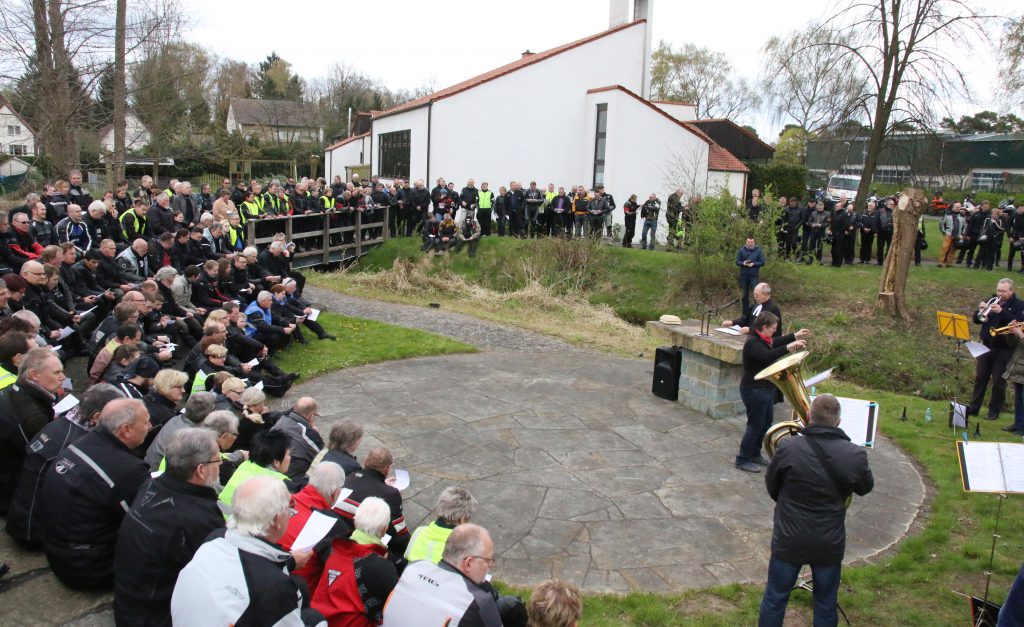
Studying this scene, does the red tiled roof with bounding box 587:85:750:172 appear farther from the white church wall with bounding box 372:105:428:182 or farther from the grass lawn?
the grass lawn

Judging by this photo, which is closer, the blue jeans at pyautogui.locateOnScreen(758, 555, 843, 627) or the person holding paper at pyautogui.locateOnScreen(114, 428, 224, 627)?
the person holding paper at pyautogui.locateOnScreen(114, 428, 224, 627)

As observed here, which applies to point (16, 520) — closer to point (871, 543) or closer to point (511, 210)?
point (871, 543)

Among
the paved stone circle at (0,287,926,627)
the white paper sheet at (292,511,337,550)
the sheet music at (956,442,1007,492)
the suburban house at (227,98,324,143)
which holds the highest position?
the suburban house at (227,98,324,143)

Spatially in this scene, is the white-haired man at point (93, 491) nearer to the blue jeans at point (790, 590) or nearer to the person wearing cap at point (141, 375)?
the person wearing cap at point (141, 375)

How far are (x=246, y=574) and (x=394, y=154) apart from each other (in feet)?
84.9

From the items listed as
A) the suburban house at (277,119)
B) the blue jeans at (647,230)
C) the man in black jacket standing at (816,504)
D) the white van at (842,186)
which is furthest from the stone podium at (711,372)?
the suburban house at (277,119)

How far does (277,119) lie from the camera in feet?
189

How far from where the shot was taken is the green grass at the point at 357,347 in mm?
10589

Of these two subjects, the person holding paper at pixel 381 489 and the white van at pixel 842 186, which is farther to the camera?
the white van at pixel 842 186

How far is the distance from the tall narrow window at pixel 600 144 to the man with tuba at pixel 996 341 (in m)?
17.5

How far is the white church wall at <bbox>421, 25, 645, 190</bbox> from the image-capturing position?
2494cm

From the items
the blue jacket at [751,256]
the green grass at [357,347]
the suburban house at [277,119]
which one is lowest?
the green grass at [357,347]

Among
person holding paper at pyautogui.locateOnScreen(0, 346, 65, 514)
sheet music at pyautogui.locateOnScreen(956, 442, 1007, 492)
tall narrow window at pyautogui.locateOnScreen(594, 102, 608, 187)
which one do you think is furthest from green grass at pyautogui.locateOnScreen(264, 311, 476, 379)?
tall narrow window at pyautogui.locateOnScreen(594, 102, 608, 187)

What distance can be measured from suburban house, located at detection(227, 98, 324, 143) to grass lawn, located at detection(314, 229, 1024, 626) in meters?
40.5
